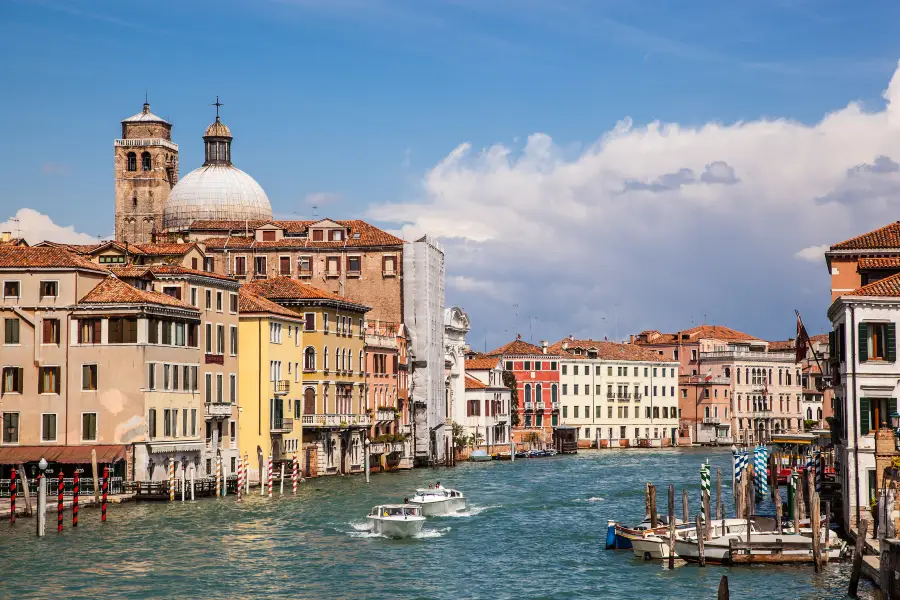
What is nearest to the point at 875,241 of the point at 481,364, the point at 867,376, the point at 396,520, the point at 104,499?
the point at 867,376

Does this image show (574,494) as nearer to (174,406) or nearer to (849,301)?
(174,406)

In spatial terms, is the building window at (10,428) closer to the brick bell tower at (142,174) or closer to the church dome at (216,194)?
the church dome at (216,194)

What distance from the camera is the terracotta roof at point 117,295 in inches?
2170

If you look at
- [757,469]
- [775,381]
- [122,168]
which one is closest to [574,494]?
[757,469]

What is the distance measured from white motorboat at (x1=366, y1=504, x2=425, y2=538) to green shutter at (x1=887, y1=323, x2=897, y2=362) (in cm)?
1522

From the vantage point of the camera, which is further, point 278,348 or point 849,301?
point 278,348

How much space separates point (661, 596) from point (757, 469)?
2850 cm

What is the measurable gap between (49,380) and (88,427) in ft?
7.52

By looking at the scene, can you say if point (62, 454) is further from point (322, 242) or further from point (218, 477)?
point (322, 242)

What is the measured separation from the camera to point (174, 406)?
57.1m

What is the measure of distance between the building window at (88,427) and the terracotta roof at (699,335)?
3591 inches

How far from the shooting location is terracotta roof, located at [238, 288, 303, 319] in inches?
2589

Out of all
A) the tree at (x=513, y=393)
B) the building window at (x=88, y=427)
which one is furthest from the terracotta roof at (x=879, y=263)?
the tree at (x=513, y=393)

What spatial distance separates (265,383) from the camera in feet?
214
